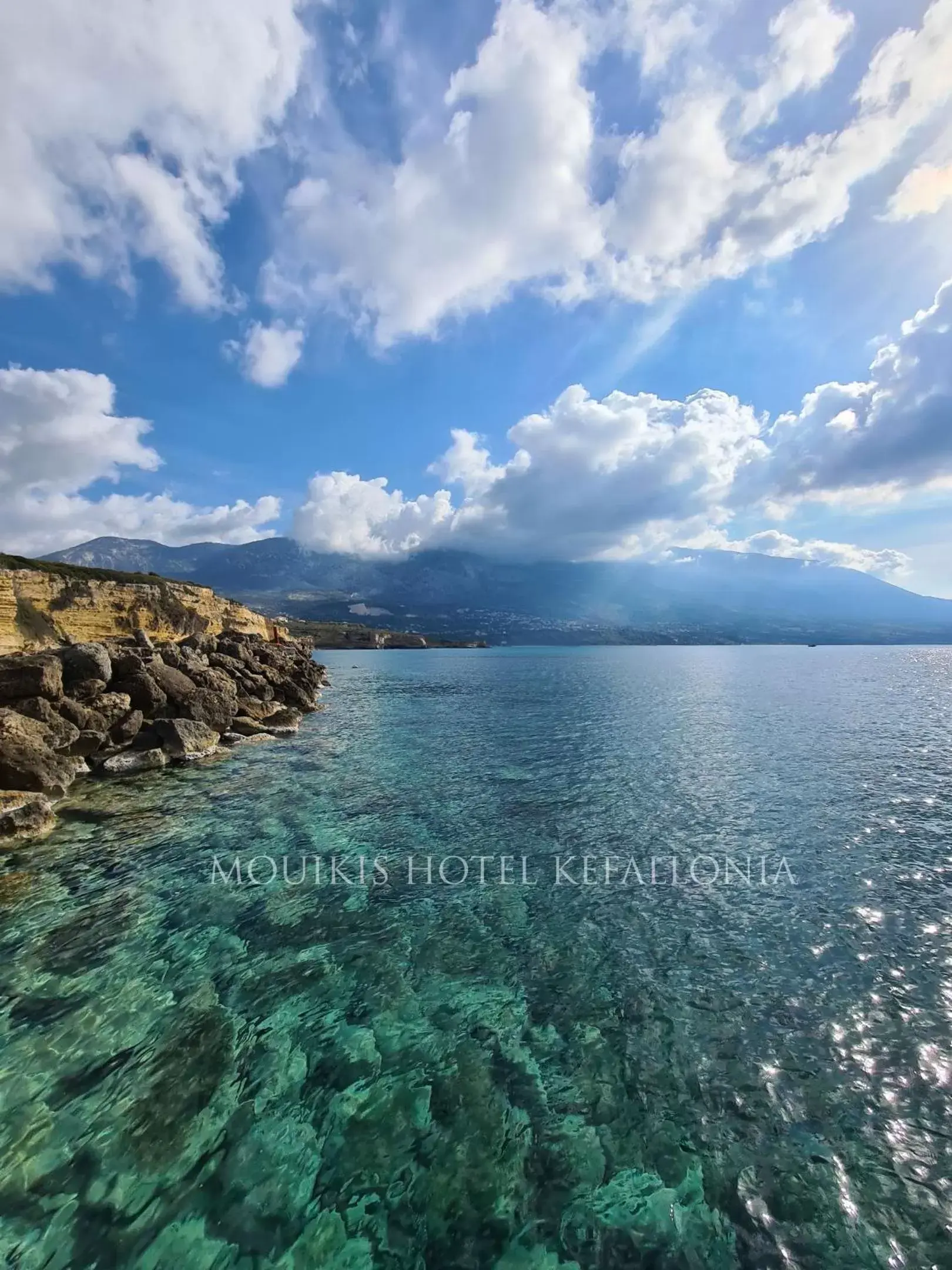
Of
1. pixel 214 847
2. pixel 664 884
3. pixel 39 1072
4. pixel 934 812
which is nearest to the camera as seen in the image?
pixel 39 1072

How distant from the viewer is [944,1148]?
783 centimetres

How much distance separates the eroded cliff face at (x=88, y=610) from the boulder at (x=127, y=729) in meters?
24.7

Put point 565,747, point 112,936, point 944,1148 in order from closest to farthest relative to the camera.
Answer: point 944,1148 < point 112,936 < point 565,747

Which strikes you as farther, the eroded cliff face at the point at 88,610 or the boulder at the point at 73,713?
the eroded cliff face at the point at 88,610

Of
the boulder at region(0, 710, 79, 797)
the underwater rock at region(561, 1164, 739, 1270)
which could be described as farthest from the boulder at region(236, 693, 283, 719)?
the underwater rock at region(561, 1164, 739, 1270)

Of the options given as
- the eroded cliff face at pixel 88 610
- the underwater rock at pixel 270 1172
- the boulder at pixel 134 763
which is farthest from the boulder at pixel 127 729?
the underwater rock at pixel 270 1172

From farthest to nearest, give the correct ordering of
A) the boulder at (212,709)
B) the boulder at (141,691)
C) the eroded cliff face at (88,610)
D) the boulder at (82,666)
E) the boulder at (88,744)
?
the eroded cliff face at (88,610)
the boulder at (212,709)
the boulder at (141,691)
the boulder at (82,666)
the boulder at (88,744)

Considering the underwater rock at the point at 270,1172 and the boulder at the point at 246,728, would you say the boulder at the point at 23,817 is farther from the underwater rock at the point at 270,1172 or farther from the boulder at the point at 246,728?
the boulder at the point at 246,728

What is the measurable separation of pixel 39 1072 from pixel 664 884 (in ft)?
50.2

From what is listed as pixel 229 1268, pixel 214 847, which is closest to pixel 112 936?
pixel 214 847

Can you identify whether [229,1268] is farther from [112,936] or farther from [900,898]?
[900,898]

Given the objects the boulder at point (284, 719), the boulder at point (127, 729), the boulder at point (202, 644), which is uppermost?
the boulder at point (202, 644)

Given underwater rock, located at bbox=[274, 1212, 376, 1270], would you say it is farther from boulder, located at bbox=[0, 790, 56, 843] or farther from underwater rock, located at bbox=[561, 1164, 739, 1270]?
boulder, located at bbox=[0, 790, 56, 843]

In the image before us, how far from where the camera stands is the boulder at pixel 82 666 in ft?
103
